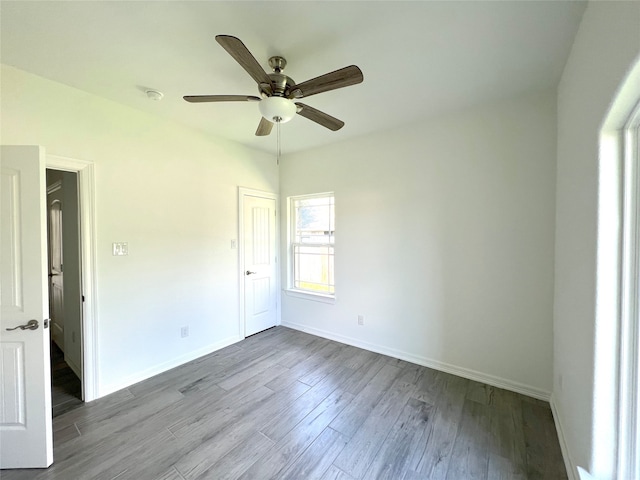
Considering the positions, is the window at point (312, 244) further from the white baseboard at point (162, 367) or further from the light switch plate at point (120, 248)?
the light switch plate at point (120, 248)

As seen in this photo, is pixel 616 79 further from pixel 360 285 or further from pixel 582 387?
pixel 360 285

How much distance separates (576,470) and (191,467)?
2.19 metres

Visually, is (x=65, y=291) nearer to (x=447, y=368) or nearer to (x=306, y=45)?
(x=306, y=45)

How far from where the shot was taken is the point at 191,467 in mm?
1590

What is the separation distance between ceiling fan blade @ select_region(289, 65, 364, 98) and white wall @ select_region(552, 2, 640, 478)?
1.03 meters

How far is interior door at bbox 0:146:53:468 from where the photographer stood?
1.59 meters

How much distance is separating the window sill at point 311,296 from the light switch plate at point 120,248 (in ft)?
7.12

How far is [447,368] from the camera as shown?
2656mm

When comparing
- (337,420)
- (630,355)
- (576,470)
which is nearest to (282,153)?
(337,420)

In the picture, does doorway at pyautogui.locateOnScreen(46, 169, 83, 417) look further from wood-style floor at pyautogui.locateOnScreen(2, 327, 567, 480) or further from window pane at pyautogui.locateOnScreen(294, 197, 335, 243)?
window pane at pyautogui.locateOnScreen(294, 197, 335, 243)

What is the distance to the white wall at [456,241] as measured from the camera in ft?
7.27

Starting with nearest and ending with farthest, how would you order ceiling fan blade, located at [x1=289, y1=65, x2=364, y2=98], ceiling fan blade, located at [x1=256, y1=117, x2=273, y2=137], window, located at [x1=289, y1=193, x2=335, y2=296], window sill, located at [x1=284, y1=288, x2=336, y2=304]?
ceiling fan blade, located at [x1=289, y1=65, x2=364, y2=98] → ceiling fan blade, located at [x1=256, y1=117, x2=273, y2=137] → window sill, located at [x1=284, y1=288, x2=336, y2=304] → window, located at [x1=289, y1=193, x2=335, y2=296]

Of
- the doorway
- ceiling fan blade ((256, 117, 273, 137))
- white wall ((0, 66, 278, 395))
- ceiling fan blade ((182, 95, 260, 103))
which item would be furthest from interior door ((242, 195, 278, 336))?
ceiling fan blade ((182, 95, 260, 103))

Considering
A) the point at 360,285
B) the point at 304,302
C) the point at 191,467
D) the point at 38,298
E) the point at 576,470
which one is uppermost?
the point at 38,298
